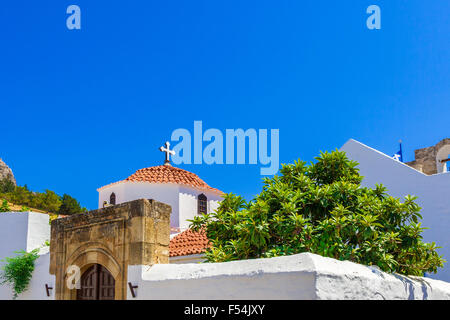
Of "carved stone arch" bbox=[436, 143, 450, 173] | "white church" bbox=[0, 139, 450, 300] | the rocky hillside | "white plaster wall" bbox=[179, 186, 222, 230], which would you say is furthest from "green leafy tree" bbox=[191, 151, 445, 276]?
the rocky hillside

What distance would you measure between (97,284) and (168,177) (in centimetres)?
861

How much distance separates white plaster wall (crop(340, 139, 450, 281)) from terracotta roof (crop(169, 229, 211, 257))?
4872mm

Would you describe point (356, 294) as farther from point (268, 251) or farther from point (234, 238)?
point (234, 238)

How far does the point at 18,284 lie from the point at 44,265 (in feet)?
2.81

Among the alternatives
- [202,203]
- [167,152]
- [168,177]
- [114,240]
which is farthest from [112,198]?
[114,240]

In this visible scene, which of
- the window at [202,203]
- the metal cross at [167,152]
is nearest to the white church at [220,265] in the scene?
the window at [202,203]

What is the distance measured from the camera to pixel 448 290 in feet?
21.2

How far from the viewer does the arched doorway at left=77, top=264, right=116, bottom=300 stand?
7.36 meters

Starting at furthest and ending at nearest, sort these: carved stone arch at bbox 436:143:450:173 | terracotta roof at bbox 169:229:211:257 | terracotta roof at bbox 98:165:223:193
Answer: terracotta roof at bbox 98:165:223:193 < carved stone arch at bbox 436:143:450:173 < terracotta roof at bbox 169:229:211:257

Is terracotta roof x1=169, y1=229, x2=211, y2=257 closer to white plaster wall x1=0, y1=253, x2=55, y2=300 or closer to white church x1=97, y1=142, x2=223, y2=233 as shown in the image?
white church x1=97, y1=142, x2=223, y2=233

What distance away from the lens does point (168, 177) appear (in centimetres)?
1603

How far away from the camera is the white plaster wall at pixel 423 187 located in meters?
10.2

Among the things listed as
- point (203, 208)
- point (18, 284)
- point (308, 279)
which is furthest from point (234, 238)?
point (203, 208)
